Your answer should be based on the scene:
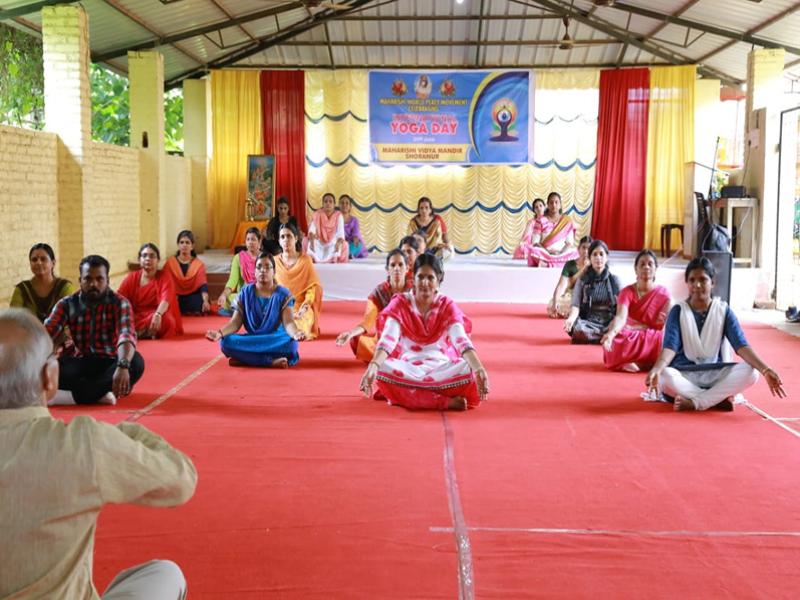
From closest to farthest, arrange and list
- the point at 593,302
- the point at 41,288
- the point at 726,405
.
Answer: the point at 726,405 < the point at 41,288 < the point at 593,302

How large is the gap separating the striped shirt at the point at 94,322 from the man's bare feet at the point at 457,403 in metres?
1.59

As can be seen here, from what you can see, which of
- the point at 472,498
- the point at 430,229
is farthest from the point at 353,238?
the point at 472,498

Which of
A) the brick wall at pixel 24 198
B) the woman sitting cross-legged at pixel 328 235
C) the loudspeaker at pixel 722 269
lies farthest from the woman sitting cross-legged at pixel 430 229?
the brick wall at pixel 24 198

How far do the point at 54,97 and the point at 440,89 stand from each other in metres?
5.41

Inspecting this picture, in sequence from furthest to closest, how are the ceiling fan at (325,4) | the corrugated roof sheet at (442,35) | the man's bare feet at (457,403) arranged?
the corrugated roof sheet at (442,35), the ceiling fan at (325,4), the man's bare feet at (457,403)

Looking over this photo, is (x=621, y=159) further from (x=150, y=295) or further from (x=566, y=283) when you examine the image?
(x=150, y=295)

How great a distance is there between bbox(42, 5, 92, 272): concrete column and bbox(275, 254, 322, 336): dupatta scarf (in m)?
2.52

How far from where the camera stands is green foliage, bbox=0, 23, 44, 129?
10969 millimetres

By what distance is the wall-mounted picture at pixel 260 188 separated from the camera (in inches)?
499

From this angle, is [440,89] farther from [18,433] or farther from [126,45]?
[18,433]

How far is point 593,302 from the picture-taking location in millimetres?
6828

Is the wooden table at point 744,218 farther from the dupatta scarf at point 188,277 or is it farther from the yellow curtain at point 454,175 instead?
the dupatta scarf at point 188,277

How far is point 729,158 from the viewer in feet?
46.0

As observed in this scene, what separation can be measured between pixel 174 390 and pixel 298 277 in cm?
224
